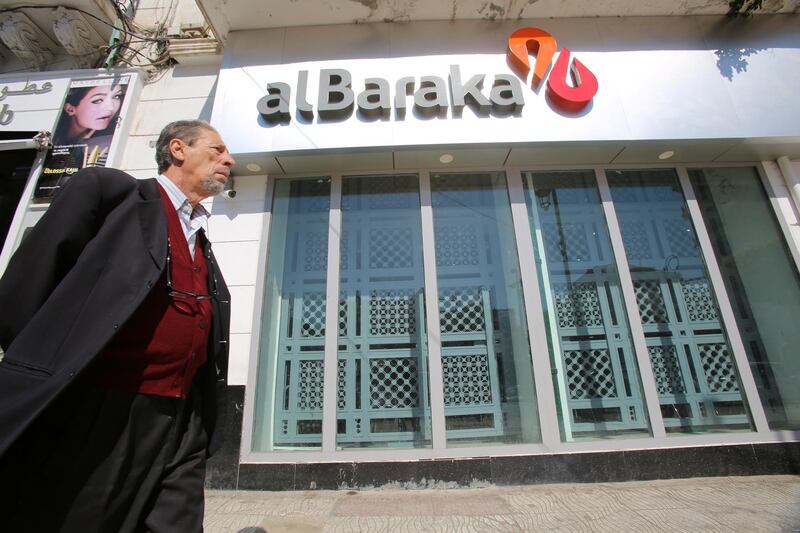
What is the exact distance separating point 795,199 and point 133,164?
7916mm

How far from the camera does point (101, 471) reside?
1.09 meters

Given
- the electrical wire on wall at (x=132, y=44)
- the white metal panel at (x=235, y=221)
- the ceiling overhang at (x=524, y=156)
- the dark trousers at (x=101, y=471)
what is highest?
the electrical wire on wall at (x=132, y=44)

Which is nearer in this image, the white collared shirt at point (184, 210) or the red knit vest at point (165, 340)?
the red knit vest at point (165, 340)

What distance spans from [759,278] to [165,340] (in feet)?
18.5

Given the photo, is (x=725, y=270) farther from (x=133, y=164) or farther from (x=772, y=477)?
(x=133, y=164)

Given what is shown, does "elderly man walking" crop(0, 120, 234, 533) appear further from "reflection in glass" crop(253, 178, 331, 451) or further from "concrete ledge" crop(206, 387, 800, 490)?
"reflection in glass" crop(253, 178, 331, 451)

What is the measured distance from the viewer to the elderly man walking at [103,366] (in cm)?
100

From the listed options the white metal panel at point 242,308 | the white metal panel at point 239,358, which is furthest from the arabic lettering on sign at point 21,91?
the white metal panel at point 239,358

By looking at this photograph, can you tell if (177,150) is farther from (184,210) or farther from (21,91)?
(21,91)

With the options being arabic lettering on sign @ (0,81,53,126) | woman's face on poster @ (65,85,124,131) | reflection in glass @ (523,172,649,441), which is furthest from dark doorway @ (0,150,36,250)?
reflection in glass @ (523,172,649,441)

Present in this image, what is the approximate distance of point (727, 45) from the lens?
4.35 m

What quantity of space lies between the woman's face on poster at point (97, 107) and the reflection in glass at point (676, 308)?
6384mm

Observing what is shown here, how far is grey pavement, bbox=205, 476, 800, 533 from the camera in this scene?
2484 mm

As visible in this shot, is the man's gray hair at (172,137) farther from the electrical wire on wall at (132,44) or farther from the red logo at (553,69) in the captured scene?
the electrical wire on wall at (132,44)
